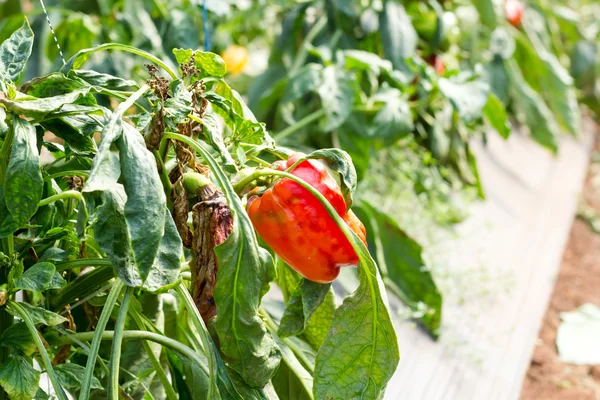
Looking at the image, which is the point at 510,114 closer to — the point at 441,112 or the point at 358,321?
the point at 441,112

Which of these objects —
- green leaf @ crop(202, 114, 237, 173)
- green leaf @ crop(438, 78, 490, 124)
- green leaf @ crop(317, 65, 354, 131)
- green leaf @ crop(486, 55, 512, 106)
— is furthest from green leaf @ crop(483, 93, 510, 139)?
green leaf @ crop(202, 114, 237, 173)

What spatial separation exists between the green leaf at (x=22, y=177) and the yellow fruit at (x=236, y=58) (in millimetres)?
1788

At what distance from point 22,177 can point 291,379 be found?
0.45 metres

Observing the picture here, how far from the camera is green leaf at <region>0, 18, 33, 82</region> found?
0.78 metres

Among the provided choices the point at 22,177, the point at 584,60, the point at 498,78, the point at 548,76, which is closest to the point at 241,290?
the point at 22,177

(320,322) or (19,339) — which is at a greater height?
(19,339)

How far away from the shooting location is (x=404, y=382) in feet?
4.82

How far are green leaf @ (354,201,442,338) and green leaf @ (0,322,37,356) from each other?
91 centimetres

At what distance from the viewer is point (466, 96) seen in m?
1.70

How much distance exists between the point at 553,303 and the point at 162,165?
174 cm

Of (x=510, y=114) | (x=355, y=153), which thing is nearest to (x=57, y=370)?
(x=355, y=153)

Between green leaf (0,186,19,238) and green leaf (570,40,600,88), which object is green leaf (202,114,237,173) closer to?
green leaf (0,186,19,238)

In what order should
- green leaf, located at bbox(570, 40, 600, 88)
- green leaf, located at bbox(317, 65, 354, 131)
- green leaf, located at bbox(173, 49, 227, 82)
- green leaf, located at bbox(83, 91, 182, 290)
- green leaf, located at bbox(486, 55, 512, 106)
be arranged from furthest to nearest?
green leaf, located at bbox(570, 40, 600, 88), green leaf, located at bbox(486, 55, 512, 106), green leaf, located at bbox(317, 65, 354, 131), green leaf, located at bbox(173, 49, 227, 82), green leaf, located at bbox(83, 91, 182, 290)

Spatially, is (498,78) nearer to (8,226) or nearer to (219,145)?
(219,145)
